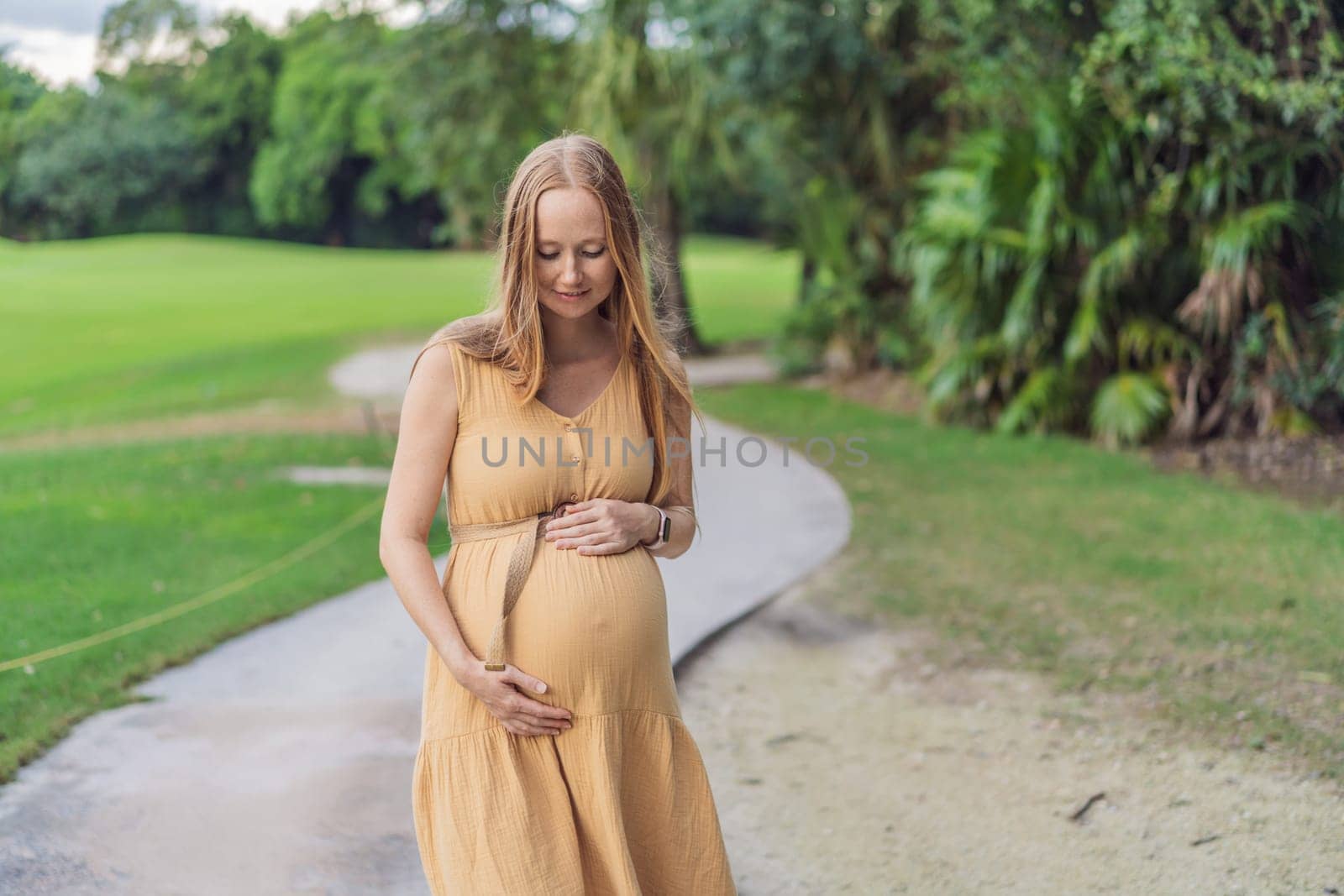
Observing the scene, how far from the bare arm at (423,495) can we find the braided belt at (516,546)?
50 millimetres

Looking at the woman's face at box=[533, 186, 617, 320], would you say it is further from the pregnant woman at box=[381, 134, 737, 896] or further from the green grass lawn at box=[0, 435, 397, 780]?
the green grass lawn at box=[0, 435, 397, 780]

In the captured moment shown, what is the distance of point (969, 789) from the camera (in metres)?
4.20

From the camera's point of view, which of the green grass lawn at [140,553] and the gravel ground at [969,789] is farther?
the green grass lawn at [140,553]

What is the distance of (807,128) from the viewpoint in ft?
47.7

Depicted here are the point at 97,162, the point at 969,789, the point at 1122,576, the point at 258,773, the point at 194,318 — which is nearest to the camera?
the point at 258,773

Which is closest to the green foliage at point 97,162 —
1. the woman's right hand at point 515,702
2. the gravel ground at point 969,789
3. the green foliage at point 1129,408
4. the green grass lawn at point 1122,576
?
the gravel ground at point 969,789

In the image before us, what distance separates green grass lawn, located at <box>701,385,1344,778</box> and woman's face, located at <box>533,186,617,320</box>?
131 inches

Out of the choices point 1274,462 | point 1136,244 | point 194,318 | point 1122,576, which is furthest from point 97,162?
point 1274,462

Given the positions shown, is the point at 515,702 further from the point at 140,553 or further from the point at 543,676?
the point at 140,553

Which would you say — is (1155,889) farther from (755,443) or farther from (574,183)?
(755,443)

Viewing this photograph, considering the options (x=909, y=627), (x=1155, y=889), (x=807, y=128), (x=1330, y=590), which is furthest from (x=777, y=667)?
(x=807, y=128)

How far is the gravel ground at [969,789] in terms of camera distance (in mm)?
3590

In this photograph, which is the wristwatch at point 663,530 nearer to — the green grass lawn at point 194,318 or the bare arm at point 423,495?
the bare arm at point 423,495

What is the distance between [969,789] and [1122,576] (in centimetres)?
284
